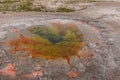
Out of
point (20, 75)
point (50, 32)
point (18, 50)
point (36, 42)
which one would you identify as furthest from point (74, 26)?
point (20, 75)

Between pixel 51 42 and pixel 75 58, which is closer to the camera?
pixel 75 58

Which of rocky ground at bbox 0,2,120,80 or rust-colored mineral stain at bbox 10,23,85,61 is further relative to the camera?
rust-colored mineral stain at bbox 10,23,85,61

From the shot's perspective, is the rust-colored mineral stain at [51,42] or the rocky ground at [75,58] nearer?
the rocky ground at [75,58]

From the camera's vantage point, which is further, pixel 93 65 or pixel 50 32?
pixel 50 32

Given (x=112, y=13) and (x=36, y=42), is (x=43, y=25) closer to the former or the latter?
(x=36, y=42)
